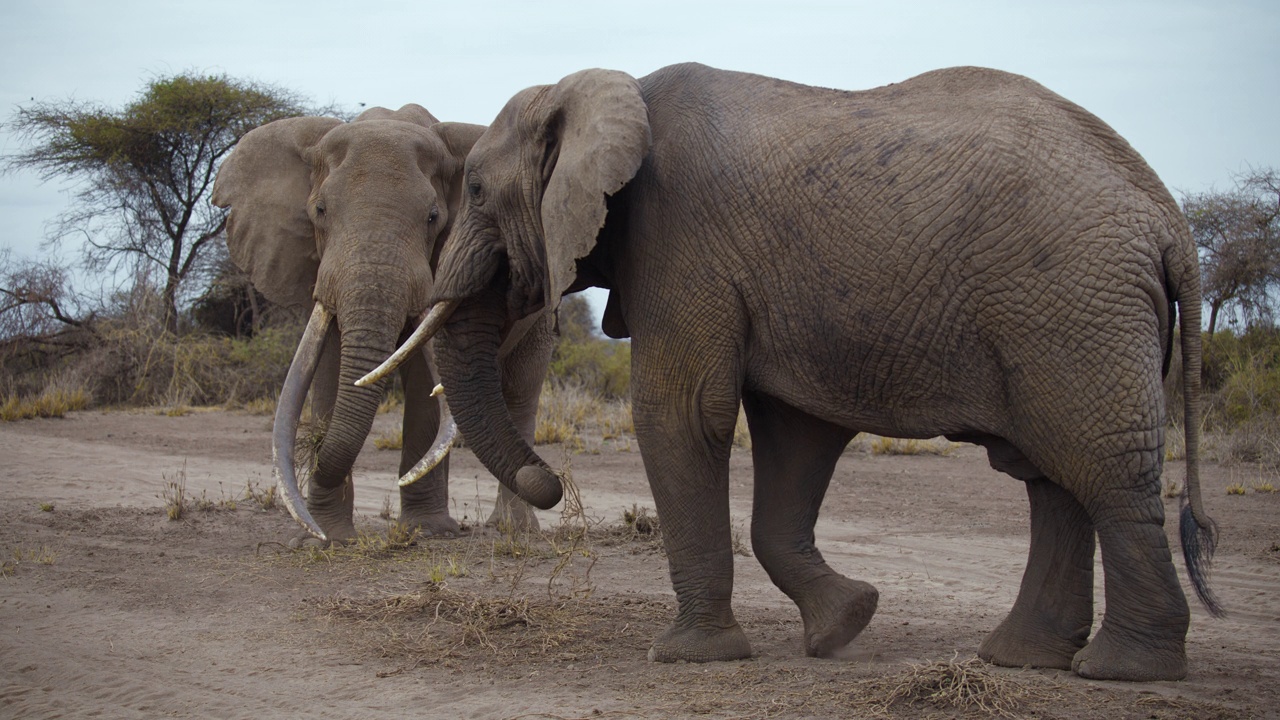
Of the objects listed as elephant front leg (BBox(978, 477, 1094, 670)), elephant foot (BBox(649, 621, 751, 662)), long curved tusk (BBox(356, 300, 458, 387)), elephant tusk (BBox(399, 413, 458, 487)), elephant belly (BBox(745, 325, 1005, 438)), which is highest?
long curved tusk (BBox(356, 300, 458, 387))

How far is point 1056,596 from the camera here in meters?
4.82

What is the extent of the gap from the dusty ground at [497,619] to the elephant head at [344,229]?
0.94m

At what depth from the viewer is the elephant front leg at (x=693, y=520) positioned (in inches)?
192

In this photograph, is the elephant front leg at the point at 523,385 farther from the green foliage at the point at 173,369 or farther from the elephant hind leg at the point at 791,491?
the green foliage at the point at 173,369

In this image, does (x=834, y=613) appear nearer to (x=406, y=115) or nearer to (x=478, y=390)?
(x=478, y=390)

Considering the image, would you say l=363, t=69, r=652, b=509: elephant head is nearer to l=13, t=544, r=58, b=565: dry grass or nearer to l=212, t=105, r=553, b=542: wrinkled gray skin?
l=212, t=105, r=553, b=542: wrinkled gray skin

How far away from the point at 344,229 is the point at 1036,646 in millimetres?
4902

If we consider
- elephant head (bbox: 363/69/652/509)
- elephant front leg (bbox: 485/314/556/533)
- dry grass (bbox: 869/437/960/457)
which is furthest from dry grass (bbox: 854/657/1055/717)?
dry grass (bbox: 869/437/960/457)

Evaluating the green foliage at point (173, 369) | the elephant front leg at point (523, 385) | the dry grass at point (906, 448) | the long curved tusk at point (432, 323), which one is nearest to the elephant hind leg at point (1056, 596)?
the long curved tusk at point (432, 323)

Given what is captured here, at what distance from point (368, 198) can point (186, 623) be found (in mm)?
3010

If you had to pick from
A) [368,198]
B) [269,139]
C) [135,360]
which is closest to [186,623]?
[368,198]

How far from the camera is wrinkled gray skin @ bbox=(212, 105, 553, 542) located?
24.9 ft

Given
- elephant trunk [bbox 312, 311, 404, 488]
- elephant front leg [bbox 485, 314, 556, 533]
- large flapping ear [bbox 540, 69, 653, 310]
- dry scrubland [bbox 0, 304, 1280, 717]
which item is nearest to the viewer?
dry scrubland [bbox 0, 304, 1280, 717]

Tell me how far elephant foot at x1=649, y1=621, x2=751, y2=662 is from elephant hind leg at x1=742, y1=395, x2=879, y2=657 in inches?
15.1
